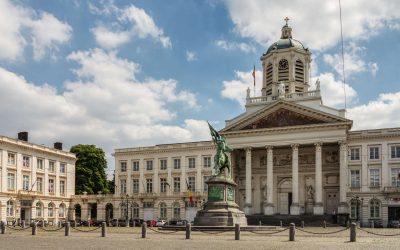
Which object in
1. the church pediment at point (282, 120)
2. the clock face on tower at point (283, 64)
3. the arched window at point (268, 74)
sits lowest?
the church pediment at point (282, 120)

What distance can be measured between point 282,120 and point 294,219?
1266 cm

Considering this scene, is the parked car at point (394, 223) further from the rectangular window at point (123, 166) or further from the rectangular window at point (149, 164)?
the rectangular window at point (123, 166)

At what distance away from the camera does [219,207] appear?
39.7 metres

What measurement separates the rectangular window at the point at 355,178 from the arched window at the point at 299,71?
49.0ft

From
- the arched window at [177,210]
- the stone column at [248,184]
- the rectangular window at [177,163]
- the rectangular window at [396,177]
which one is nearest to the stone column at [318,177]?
the stone column at [248,184]

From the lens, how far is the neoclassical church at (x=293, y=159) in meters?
67.2

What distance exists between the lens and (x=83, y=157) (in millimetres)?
91312

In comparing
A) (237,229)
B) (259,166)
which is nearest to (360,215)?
(259,166)

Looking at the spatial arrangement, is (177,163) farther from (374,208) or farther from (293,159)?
(374,208)

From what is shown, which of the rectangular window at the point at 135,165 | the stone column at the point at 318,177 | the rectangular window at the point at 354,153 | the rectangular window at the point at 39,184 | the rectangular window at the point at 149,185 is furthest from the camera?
the rectangular window at the point at 135,165

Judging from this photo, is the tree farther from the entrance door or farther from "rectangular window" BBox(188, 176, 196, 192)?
the entrance door

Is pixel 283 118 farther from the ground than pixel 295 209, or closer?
farther from the ground

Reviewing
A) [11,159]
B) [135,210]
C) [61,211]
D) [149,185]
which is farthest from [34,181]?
[149,185]

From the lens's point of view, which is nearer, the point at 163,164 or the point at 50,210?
the point at 50,210
